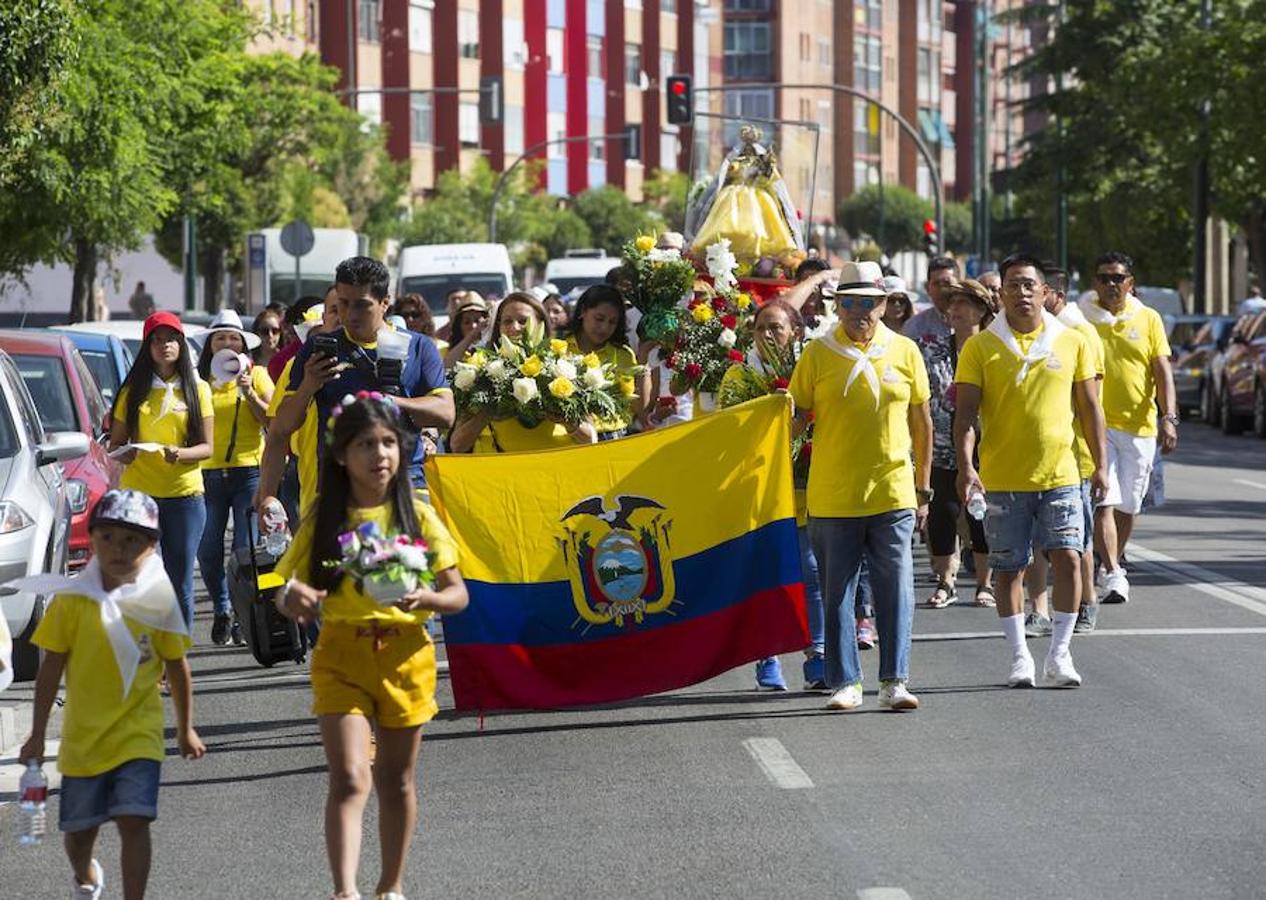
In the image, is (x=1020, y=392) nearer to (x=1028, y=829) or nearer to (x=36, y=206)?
(x=1028, y=829)

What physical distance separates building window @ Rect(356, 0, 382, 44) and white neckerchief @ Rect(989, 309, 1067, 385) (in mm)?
66835

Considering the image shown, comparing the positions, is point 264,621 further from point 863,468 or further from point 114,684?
point 114,684

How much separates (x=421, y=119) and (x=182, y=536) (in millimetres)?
71209

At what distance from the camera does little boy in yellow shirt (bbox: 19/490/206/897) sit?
6.81m

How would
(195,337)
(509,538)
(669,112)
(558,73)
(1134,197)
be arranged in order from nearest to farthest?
(509,538), (195,337), (669,112), (1134,197), (558,73)

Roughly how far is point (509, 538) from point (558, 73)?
8322 cm

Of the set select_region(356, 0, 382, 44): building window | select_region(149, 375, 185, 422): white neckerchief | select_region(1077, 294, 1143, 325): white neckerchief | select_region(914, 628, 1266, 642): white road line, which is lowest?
select_region(914, 628, 1266, 642): white road line

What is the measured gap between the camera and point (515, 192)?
3108 inches

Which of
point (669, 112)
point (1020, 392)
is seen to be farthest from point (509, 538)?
point (669, 112)

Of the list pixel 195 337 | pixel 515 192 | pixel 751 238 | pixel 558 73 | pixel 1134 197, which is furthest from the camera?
pixel 558 73

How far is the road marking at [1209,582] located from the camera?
15.0 m

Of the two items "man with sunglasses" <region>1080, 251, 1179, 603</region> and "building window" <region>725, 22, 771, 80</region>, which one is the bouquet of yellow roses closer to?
"man with sunglasses" <region>1080, 251, 1179, 603</region>

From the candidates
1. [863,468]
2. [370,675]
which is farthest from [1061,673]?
[370,675]

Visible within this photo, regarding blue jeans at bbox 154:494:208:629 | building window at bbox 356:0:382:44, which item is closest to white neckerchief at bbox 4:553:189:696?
blue jeans at bbox 154:494:208:629
